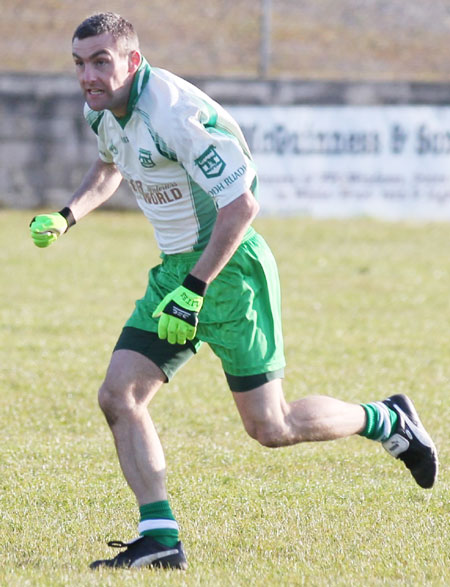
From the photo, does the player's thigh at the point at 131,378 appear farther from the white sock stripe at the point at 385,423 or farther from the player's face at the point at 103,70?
the white sock stripe at the point at 385,423

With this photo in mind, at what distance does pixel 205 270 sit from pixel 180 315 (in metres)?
0.19

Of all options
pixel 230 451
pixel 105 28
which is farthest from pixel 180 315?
pixel 230 451

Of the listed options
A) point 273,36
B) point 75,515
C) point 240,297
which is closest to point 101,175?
point 240,297

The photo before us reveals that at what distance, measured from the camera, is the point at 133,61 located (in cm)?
399

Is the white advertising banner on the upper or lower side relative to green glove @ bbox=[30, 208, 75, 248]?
lower

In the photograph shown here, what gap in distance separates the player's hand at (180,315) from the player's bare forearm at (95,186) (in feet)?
3.08

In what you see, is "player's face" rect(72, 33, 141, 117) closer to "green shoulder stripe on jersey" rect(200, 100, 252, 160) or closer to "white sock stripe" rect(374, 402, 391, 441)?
"green shoulder stripe on jersey" rect(200, 100, 252, 160)

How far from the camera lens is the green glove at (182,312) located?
384cm

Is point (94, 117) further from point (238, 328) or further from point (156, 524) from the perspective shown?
point (156, 524)

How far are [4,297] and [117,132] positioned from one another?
20.0 feet

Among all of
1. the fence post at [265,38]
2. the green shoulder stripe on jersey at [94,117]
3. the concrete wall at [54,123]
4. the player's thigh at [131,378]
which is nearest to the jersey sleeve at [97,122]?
the green shoulder stripe on jersey at [94,117]

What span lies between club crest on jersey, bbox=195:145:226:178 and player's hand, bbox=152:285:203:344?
434 mm

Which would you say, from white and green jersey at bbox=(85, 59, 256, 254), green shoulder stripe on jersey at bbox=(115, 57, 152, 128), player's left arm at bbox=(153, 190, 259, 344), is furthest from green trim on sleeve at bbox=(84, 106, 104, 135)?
player's left arm at bbox=(153, 190, 259, 344)

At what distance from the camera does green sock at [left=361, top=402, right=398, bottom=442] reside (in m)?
4.56
